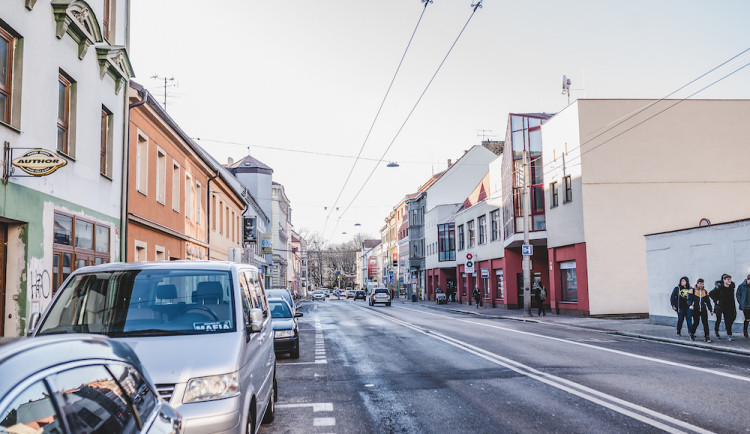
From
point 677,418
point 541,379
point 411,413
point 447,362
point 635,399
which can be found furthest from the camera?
point 447,362

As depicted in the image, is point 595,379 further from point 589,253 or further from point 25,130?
point 589,253

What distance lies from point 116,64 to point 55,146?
4.09 metres

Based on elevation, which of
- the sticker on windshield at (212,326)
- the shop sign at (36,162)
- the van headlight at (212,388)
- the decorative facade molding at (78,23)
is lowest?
the van headlight at (212,388)

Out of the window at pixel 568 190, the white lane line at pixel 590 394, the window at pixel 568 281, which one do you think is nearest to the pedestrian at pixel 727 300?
the white lane line at pixel 590 394

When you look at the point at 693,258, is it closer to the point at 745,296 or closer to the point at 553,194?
the point at 745,296

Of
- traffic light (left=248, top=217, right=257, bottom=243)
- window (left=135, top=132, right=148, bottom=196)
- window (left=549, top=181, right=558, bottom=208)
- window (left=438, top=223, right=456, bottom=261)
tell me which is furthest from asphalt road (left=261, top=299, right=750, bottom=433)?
window (left=438, top=223, right=456, bottom=261)

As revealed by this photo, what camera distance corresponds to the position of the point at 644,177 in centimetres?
2808

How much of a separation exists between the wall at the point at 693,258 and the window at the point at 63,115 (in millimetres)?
16923

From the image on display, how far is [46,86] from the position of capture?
35.3ft

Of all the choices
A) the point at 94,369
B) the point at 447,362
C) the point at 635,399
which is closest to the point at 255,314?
the point at 94,369

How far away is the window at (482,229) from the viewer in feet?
150

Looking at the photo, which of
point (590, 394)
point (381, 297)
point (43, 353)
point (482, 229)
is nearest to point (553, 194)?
point (482, 229)

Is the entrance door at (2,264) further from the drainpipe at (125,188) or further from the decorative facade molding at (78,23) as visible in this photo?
the drainpipe at (125,188)

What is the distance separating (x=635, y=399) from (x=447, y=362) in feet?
15.1
